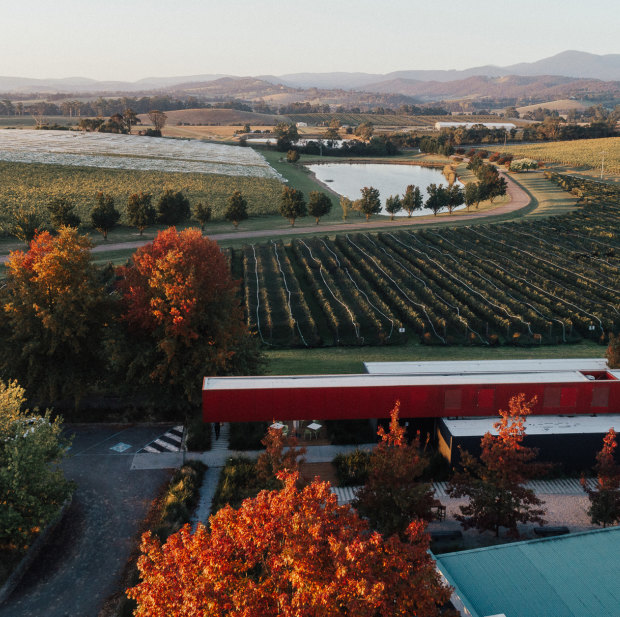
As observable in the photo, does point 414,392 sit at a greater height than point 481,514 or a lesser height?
greater

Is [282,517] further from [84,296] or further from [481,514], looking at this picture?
[84,296]

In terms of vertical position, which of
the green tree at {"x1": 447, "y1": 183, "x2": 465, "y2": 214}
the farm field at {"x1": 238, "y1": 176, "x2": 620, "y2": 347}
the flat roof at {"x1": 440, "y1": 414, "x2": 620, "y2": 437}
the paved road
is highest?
the green tree at {"x1": 447, "y1": 183, "x2": 465, "y2": 214}

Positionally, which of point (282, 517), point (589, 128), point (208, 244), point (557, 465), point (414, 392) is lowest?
point (557, 465)

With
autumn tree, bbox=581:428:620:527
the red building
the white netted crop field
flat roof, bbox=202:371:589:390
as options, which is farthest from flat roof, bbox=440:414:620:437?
the white netted crop field

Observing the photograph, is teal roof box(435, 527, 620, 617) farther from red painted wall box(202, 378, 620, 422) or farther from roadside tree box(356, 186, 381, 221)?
roadside tree box(356, 186, 381, 221)

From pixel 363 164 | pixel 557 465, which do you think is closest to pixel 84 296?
pixel 557 465

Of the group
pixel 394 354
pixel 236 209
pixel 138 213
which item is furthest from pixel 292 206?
pixel 394 354

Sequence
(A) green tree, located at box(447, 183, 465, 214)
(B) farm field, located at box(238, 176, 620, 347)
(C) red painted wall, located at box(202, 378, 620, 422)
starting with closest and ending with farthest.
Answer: (C) red painted wall, located at box(202, 378, 620, 422) < (B) farm field, located at box(238, 176, 620, 347) < (A) green tree, located at box(447, 183, 465, 214)
